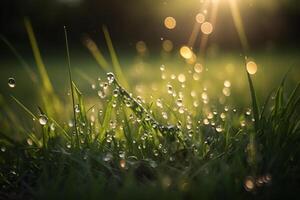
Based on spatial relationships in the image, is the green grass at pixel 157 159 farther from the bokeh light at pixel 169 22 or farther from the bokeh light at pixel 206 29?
the bokeh light at pixel 169 22

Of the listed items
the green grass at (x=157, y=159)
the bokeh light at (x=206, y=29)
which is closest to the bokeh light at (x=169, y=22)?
the bokeh light at (x=206, y=29)

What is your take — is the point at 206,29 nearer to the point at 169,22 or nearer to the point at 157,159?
the point at 169,22

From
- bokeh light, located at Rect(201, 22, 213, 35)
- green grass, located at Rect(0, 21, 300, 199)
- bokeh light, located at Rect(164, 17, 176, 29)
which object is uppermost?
bokeh light, located at Rect(164, 17, 176, 29)

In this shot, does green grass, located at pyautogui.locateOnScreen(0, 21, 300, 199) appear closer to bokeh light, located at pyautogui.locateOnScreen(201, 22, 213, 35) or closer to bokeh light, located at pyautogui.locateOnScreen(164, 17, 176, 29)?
bokeh light, located at pyautogui.locateOnScreen(201, 22, 213, 35)

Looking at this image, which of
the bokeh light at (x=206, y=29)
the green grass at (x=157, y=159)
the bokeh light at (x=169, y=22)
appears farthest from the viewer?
the bokeh light at (x=169, y=22)

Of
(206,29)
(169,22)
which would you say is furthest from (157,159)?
(169,22)

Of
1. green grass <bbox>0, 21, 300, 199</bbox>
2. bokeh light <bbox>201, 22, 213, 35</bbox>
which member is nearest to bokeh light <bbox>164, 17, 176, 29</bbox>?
bokeh light <bbox>201, 22, 213, 35</bbox>

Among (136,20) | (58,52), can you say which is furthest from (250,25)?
(58,52)

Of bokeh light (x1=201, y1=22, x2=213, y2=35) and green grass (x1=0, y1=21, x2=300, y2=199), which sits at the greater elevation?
bokeh light (x1=201, y1=22, x2=213, y2=35)

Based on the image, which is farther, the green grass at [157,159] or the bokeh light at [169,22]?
the bokeh light at [169,22]

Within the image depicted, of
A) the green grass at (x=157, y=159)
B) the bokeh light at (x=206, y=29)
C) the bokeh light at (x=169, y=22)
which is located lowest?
the green grass at (x=157, y=159)

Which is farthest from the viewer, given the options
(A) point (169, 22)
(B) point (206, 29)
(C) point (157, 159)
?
(A) point (169, 22)

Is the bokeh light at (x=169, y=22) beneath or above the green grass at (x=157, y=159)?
above
